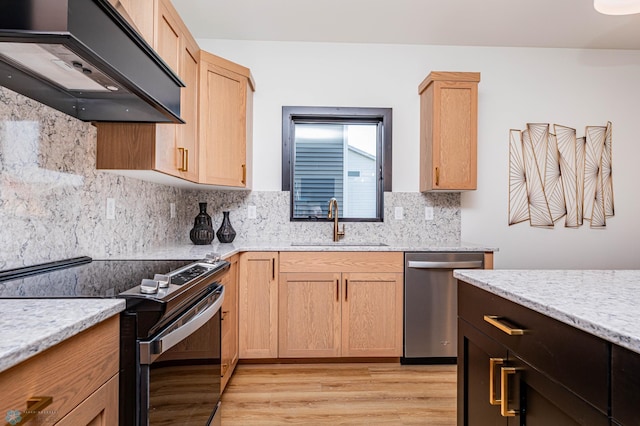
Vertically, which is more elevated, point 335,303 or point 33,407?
point 33,407

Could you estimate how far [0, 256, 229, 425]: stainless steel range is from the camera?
102 cm

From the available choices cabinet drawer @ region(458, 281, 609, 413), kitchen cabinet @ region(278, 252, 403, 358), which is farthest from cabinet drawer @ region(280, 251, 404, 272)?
cabinet drawer @ region(458, 281, 609, 413)

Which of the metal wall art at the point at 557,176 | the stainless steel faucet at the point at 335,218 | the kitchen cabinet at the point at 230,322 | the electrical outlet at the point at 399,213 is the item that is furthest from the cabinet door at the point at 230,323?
the metal wall art at the point at 557,176

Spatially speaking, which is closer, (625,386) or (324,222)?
(625,386)

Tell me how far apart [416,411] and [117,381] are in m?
1.69

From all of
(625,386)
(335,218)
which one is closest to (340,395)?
(335,218)

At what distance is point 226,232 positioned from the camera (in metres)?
2.96

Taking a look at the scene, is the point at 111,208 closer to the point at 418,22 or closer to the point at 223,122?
the point at 223,122

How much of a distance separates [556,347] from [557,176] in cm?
296

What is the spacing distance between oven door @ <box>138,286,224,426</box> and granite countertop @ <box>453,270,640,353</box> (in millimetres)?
1009

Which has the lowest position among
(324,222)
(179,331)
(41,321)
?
(179,331)

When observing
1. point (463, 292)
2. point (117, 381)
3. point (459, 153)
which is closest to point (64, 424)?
point (117, 381)

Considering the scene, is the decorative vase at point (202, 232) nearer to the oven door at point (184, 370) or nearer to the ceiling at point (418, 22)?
the oven door at point (184, 370)

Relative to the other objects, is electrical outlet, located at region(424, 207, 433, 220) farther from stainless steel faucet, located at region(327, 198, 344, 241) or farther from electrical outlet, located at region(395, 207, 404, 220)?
stainless steel faucet, located at region(327, 198, 344, 241)
